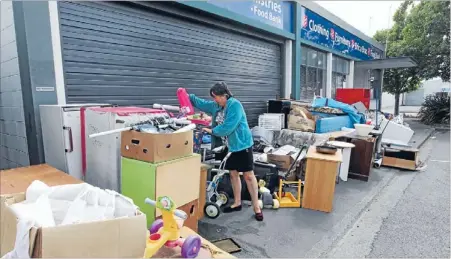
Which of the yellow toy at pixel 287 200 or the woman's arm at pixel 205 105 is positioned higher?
the woman's arm at pixel 205 105

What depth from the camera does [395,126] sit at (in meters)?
7.47

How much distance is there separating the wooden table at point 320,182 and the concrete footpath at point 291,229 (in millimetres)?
128

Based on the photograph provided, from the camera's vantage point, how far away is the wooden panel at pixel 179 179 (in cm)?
261

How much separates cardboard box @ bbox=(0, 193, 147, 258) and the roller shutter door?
2.94m

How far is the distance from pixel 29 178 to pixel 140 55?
9.14ft

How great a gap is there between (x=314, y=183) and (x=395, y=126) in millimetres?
4814

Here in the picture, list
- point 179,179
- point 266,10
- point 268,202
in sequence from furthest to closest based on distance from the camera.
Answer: point 266,10 → point 268,202 → point 179,179

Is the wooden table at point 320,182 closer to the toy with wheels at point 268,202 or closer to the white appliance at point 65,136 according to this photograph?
the toy with wheels at point 268,202

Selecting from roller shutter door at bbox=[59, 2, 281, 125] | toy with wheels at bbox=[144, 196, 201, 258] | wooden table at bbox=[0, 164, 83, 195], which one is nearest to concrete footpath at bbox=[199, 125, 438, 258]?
toy with wheels at bbox=[144, 196, 201, 258]

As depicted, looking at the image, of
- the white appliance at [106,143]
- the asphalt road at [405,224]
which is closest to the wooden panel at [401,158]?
the asphalt road at [405,224]

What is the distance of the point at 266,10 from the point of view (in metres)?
7.55

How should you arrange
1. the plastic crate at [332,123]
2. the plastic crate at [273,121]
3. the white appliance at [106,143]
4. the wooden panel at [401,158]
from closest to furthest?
the white appliance at [106,143] < the wooden panel at [401,158] < the plastic crate at [332,123] < the plastic crate at [273,121]

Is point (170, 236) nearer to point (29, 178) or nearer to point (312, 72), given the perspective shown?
point (29, 178)

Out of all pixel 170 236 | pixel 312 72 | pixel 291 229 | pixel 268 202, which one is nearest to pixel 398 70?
pixel 312 72
